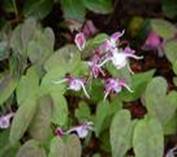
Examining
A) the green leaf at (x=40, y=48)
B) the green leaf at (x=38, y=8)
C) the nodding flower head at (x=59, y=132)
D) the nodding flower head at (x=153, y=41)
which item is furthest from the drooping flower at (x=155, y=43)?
the nodding flower head at (x=59, y=132)

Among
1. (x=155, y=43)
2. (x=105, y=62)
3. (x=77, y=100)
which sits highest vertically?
(x=105, y=62)

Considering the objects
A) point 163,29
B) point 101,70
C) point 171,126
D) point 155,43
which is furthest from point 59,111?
point 155,43

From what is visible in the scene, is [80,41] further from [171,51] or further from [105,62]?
[171,51]

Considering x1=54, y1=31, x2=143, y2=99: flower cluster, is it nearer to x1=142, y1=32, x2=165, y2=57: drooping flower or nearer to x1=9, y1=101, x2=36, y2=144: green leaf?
x1=9, y1=101, x2=36, y2=144: green leaf

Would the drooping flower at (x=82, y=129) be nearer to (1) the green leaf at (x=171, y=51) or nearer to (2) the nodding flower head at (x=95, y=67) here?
(2) the nodding flower head at (x=95, y=67)

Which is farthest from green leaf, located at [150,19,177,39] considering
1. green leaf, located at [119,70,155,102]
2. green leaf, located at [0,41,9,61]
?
Answer: green leaf, located at [0,41,9,61]

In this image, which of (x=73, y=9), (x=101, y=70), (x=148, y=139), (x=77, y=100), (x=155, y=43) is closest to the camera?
(x=148, y=139)
